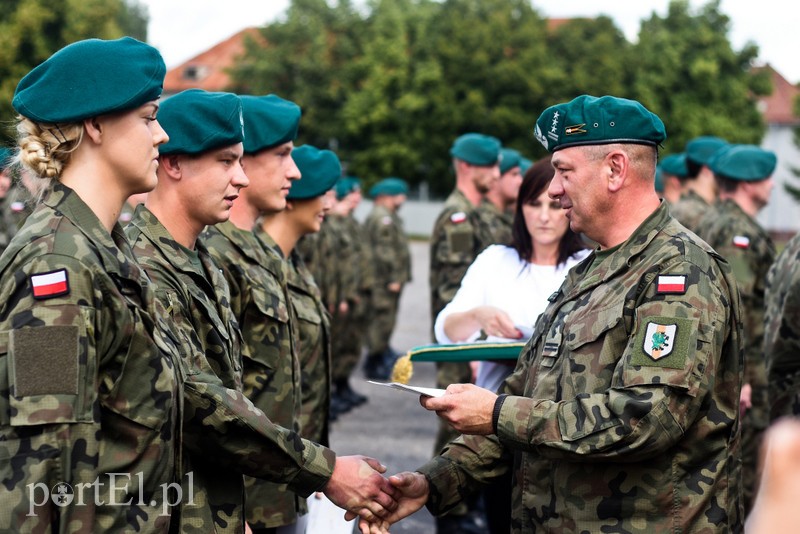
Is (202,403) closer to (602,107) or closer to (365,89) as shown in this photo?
(602,107)

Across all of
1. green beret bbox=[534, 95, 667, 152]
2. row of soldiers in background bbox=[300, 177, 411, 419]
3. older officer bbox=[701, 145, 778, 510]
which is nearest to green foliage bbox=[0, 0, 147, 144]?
row of soldiers in background bbox=[300, 177, 411, 419]

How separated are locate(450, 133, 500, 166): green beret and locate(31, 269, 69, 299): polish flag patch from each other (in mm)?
6113

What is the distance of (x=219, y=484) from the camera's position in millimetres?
3297

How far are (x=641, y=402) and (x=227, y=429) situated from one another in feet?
4.02

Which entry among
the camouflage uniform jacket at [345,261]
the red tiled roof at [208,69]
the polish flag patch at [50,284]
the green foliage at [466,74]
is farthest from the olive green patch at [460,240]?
the red tiled roof at [208,69]

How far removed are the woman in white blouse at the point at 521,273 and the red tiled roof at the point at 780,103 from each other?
199 feet

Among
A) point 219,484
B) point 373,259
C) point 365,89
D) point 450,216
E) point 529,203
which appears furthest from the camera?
point 365,89

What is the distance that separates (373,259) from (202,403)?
11.7 m

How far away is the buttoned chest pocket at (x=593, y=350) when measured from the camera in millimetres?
3223

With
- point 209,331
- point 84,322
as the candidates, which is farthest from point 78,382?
point 209,331

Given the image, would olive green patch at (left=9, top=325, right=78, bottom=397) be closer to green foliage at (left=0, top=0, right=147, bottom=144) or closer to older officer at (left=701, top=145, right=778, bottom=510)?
older officer at (left=701, top=145, right=778, bottom=510)

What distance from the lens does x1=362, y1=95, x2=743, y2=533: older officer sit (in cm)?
309

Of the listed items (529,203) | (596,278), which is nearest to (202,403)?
(596,278)

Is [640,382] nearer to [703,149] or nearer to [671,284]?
[671,284]
